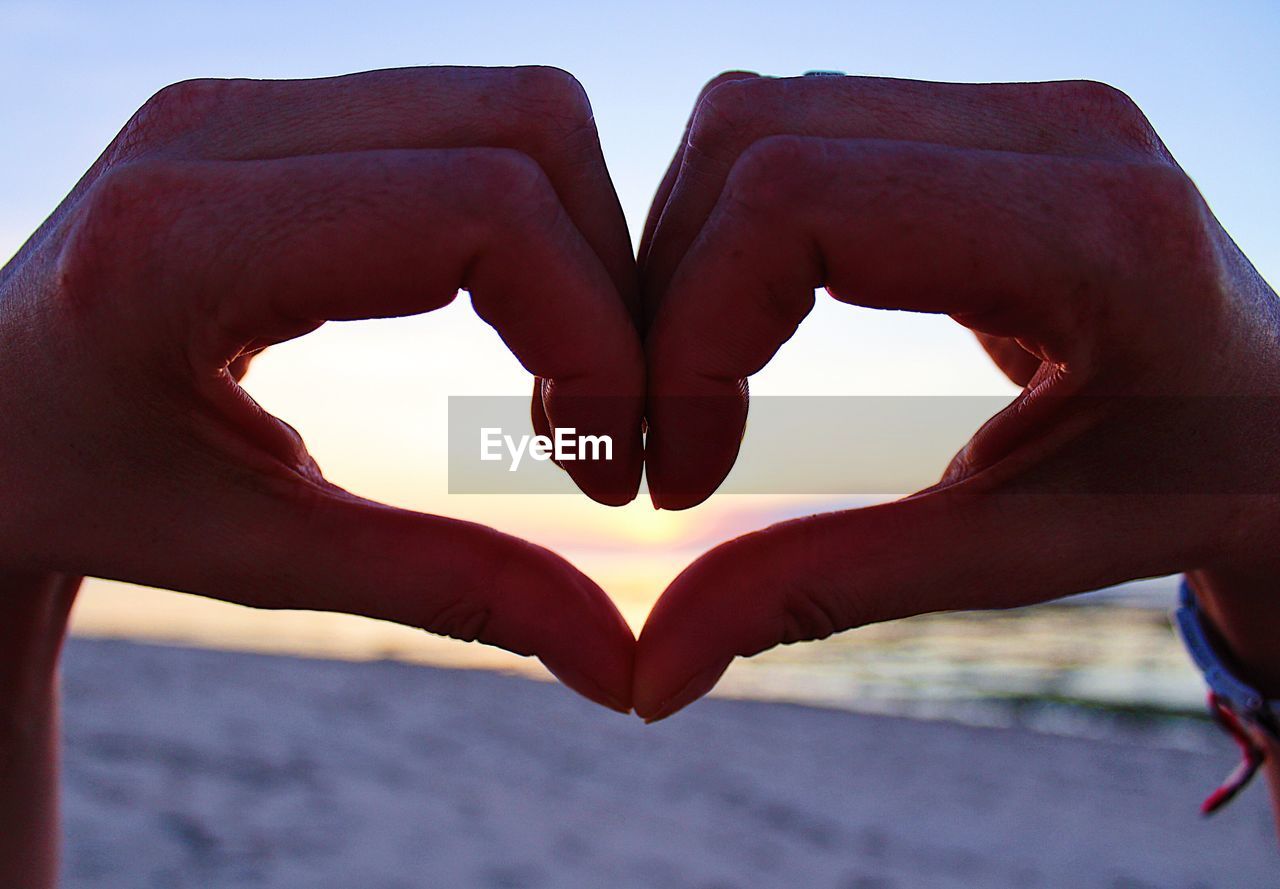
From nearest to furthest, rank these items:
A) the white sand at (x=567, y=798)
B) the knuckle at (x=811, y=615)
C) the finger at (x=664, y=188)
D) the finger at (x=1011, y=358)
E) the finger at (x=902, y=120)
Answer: the finger at (x=902, y=120) → the knuckle at (x=811, y=615) → the finger at (x=664, y=188) → the finger at (x=1011, y=358) → the white sand at (x=567, y=798)

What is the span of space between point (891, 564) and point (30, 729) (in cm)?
136

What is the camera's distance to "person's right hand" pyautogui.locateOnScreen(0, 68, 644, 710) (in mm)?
866

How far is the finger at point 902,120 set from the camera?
3.25 ft

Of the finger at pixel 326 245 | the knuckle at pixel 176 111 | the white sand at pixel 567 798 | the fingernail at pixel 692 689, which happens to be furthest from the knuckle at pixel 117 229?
the white sand at pixel 567 798

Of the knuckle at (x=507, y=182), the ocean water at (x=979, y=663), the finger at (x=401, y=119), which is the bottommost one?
the ocean water at (x=979, y=663)

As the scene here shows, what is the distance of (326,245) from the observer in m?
0.85

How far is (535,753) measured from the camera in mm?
4453

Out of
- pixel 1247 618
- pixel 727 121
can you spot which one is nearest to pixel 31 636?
pixel 727 121

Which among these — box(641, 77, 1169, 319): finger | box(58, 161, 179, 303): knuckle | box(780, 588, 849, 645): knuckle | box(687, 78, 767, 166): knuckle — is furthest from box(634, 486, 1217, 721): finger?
box(58, 161, 179, 303): knuckle

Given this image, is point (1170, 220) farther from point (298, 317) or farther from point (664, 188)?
point (298, 317)

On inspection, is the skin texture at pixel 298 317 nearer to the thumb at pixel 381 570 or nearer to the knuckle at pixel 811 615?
the thumb at pixel 381 570

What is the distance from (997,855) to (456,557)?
3361 mm

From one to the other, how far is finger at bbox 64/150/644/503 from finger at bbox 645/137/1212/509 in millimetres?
166

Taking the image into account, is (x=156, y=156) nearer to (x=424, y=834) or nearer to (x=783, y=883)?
(x=424, y=834)
